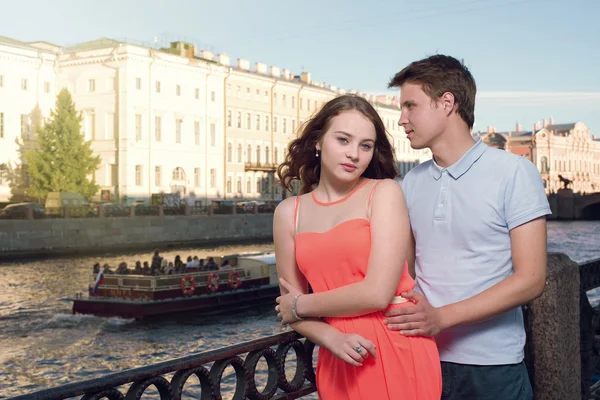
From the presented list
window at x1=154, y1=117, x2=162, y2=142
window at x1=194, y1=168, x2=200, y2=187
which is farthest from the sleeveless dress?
window at x1=194, y1=168, x2=200, y2=187

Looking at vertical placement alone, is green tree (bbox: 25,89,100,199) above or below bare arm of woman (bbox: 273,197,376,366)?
above

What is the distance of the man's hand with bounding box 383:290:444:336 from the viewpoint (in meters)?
1.89

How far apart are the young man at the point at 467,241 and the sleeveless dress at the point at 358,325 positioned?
0.05 metres

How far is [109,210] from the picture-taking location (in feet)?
103

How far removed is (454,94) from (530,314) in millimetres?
1024

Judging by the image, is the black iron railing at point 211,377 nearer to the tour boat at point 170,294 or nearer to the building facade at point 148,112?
the tour boat at point 170,294

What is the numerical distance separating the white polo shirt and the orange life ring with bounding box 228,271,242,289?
15.8 m

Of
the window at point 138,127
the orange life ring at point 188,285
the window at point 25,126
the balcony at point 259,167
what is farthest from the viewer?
the balcony at point 259,167

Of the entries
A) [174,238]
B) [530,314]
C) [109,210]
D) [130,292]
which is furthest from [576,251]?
[530,314]

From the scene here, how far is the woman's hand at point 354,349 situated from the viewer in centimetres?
185

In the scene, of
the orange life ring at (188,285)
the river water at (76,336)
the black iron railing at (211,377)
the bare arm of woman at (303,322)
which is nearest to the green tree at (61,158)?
the river water at (76,336)

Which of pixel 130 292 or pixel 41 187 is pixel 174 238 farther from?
pixel 130 292

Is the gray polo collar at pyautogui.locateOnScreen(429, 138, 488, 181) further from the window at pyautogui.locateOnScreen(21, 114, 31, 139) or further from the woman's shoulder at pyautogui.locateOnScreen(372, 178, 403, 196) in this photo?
the window at pyautogui.locateOnScreen(21, 114, 31, 139)

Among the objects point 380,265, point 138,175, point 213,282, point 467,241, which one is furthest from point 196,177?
point 380,265
